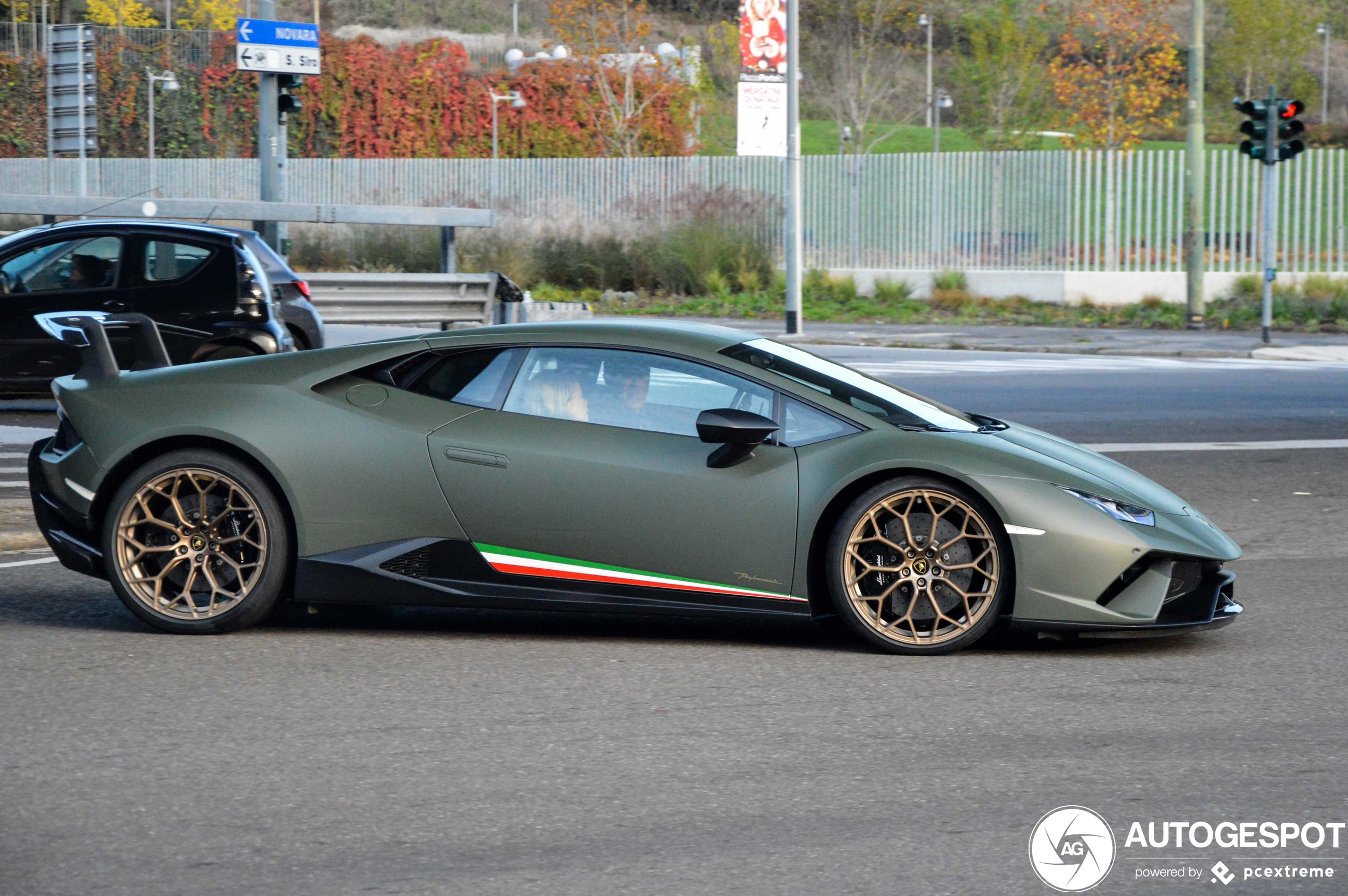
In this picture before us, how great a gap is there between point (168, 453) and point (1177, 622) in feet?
12.4

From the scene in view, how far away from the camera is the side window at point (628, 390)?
5832 millimetres

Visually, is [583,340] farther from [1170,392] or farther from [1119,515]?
[1170,392]

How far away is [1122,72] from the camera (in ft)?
150

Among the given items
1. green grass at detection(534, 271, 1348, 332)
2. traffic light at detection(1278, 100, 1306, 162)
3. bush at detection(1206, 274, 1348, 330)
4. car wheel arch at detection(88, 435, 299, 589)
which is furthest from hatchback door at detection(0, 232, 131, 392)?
bush at detection(1206, 274, 1348, 330)

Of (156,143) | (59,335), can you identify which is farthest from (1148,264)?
(156,143)

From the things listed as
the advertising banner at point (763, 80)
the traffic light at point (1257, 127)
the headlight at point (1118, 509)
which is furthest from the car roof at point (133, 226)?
the traffic light at point (1257, 127)

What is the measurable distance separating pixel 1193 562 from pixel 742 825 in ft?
8.27

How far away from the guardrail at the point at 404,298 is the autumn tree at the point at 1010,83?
119 ft

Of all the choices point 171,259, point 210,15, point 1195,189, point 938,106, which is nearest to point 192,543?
point 171,259

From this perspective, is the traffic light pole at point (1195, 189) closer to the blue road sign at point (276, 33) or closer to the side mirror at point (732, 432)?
the blue road sign at point (276, 33)

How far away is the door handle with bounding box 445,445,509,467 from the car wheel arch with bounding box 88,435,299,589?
2.10 ft

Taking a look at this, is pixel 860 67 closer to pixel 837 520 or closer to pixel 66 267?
pixel 66 267

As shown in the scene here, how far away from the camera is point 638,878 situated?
3.57 m

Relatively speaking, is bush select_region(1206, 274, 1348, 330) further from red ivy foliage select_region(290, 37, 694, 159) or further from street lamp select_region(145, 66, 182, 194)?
street lamp select_region(145, 66, 182, 194)
